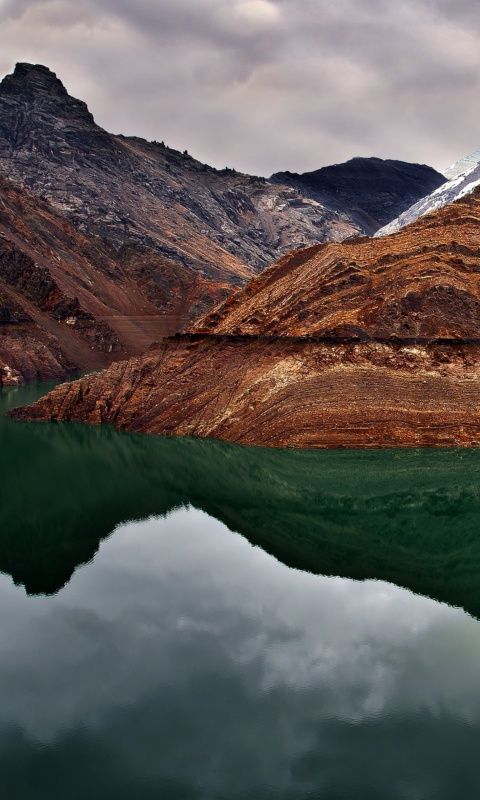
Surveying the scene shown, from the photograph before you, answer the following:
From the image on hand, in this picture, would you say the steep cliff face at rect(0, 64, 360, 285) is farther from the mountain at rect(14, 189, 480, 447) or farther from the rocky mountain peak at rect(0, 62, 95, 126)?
the mountain at rect(14, 189, 480, 447)

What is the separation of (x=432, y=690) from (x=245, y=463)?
22636 millimetres

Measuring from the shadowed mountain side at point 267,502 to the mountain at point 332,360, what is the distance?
182 cm

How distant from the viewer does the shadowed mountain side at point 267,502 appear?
2061 centimetres

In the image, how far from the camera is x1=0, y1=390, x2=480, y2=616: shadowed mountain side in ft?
67.6

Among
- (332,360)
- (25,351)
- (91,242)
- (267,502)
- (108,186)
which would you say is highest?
(108,186)

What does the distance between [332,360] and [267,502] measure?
13655mm

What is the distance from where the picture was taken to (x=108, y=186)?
164m

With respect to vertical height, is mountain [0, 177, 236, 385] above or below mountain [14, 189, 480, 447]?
above

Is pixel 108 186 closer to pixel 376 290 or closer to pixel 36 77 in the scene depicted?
pixel 36 77

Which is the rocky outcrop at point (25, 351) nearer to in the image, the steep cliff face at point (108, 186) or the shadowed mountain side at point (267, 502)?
the shadowed mountain side at point (267, 502)

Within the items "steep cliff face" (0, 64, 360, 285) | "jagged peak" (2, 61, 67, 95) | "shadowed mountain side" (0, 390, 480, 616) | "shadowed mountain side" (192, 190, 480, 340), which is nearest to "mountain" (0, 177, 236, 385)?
"steep cliff face" (0, 64, 360, 285)

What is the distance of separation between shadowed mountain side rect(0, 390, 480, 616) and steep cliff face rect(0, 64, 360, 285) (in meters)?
107

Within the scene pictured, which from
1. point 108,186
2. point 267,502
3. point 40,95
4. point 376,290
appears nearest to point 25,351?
point 376,290

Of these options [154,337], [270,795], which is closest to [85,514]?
[270,795]
